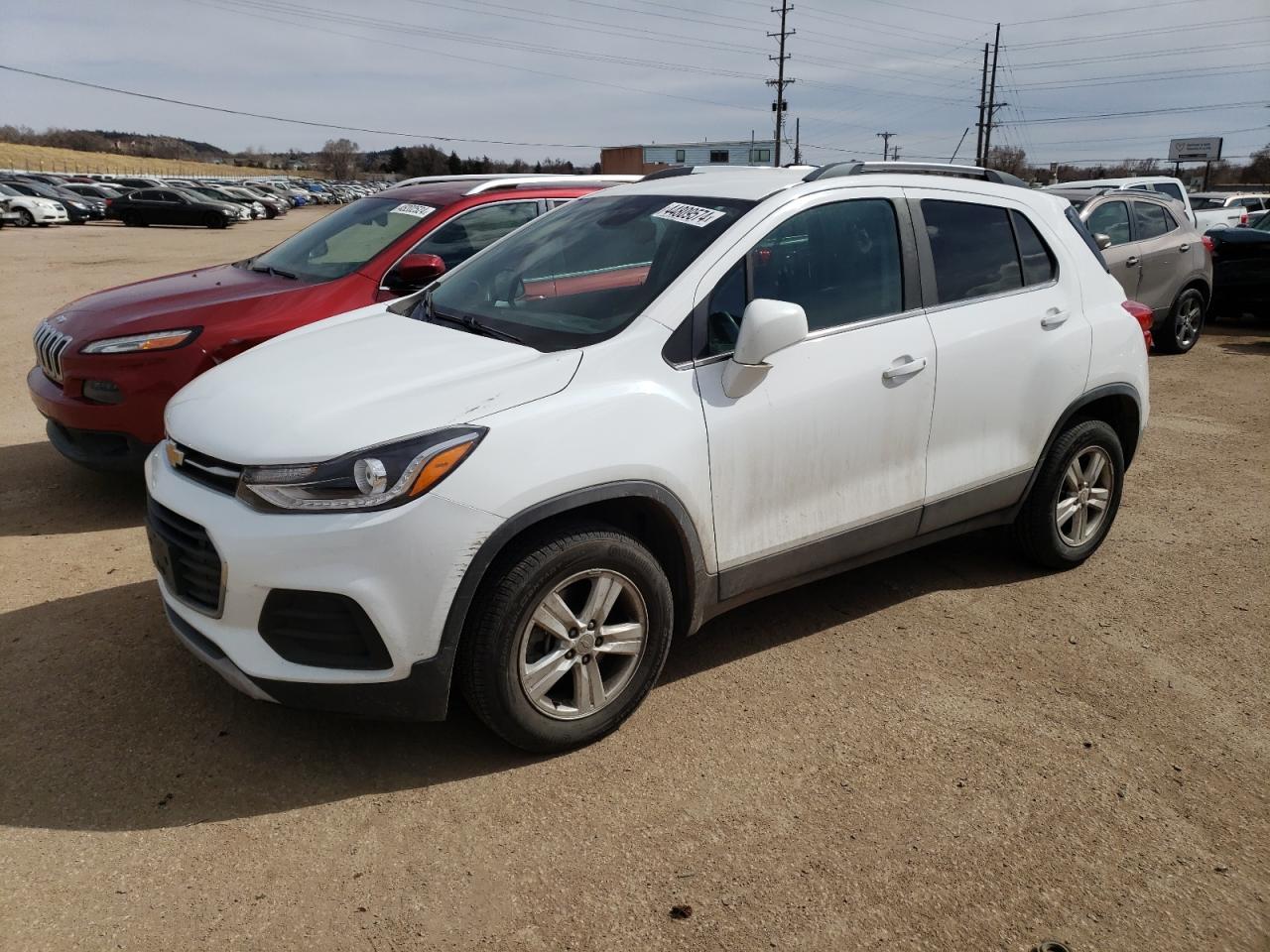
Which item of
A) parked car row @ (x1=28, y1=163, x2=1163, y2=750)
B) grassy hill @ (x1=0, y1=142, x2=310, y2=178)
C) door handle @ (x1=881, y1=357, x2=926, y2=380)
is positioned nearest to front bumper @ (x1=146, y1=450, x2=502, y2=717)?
parked car row @ (x1=28, y1=163, x2=1163, y2=750)

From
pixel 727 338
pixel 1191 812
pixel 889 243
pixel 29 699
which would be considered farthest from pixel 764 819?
pixel 29 699

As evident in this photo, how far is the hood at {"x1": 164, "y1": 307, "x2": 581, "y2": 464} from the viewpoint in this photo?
2.85 m

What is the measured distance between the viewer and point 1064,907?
8.38 ft

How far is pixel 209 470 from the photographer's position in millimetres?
3025

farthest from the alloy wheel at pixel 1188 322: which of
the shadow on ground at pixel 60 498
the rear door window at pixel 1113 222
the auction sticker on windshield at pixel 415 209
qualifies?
the shadow on ground at pixel 60 498

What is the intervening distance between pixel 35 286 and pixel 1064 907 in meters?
17.4

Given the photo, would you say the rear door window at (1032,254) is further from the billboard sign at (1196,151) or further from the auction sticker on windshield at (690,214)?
the billboard sign at (1196,151)

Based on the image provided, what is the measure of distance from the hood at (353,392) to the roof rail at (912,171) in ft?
4.65

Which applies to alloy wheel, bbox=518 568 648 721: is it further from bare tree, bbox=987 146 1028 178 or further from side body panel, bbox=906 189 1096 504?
bare tree, bbox=987 146 1028 178

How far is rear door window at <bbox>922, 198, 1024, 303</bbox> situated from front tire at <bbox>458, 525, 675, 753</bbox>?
1814mm

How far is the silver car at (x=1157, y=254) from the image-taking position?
10.3 m

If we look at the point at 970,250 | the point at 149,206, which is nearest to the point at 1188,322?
the point at 970,250

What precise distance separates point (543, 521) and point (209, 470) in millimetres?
1051

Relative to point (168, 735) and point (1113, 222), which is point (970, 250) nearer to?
point (168, 735)
